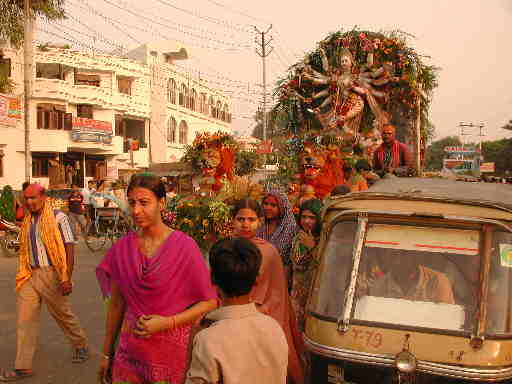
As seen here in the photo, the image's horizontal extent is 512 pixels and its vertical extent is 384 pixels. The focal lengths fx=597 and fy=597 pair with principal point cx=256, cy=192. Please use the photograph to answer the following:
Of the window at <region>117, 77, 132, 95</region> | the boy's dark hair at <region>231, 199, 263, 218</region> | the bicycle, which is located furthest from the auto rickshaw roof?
the window at <region>117, 77, 132, 95</region>

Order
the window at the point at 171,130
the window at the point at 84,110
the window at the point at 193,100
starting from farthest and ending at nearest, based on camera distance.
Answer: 1. the window at the point at 193,100
2. the window at the point at 171,130
3. the window at the point at 84,110

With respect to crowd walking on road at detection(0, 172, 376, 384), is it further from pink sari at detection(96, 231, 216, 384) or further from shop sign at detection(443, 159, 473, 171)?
shop sign at detection(443, 159, 473, 171)

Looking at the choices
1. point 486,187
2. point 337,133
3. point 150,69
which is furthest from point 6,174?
point 486,187

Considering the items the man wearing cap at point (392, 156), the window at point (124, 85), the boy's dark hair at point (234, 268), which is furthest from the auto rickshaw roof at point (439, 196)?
the window at point (124, 85)

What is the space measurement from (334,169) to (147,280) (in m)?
4.83

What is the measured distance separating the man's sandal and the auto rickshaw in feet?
10.1

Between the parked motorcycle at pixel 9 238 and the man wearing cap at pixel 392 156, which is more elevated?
the man wearing cap at pixel 392 156

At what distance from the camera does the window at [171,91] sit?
146ft

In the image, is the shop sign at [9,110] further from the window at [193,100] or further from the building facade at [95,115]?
the window at [193,100]

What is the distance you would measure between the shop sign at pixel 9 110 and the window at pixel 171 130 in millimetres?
21092

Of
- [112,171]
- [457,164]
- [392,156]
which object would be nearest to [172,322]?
[392,156]

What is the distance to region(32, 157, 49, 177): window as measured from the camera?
3474 centimetres

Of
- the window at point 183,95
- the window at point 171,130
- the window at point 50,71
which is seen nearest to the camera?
the window at point 50,71

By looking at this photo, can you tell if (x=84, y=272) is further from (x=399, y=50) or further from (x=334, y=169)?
(x=399, y=50)
